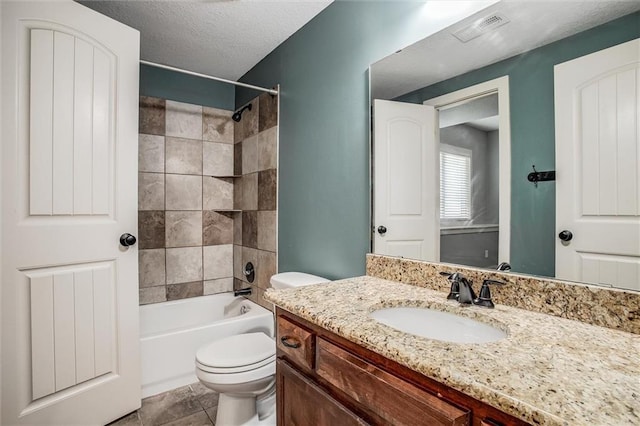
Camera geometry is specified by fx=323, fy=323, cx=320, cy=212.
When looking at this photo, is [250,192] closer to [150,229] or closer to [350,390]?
[150,229]

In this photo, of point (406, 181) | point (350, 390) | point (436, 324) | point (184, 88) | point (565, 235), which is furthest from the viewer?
point (184, 88)

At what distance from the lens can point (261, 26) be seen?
2.11m

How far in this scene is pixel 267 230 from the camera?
252 cm

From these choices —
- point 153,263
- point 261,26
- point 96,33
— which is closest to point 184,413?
point 153,263

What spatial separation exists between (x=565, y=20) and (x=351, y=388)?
4.07 ft

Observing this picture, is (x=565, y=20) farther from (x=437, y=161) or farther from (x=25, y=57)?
(x=25, y=57)

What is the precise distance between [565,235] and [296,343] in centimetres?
89

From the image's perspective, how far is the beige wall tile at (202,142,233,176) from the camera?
115 inches

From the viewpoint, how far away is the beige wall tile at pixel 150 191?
2624 mm

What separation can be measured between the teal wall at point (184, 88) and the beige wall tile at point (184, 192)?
698 millimetres

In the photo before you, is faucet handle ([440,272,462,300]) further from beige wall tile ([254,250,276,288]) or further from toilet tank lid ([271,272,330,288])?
beige wall tile ([254,250,276,288])

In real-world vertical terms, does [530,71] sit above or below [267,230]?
above

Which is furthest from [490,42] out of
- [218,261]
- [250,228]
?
[218,261]

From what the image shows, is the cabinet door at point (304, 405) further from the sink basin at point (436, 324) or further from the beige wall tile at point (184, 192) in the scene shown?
the beige wall tile at point (184, 192)
